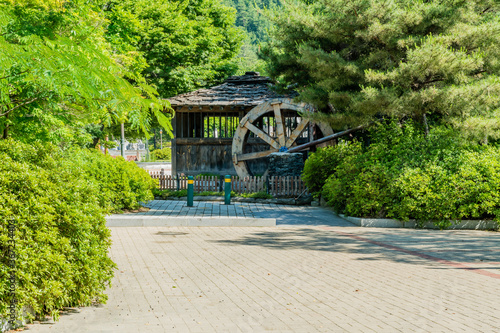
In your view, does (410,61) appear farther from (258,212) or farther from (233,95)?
(233,95)

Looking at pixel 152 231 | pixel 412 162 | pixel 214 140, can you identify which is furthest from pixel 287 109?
pixel 152 231

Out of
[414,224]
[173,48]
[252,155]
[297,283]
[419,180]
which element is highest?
[173,48]

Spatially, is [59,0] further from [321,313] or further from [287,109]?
[287,109]

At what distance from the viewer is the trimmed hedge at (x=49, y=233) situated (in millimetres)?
5020

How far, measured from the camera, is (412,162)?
46.8 ft

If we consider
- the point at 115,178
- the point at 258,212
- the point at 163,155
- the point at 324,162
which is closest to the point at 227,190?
the point at 258,212

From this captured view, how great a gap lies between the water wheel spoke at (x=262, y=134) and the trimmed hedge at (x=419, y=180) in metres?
7.44

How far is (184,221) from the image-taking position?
13312 millimetres

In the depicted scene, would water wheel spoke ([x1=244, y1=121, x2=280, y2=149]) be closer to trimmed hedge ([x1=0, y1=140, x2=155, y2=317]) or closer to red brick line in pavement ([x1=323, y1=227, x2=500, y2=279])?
red brick line in pavement ([x1=323, y1=227, x2=500, y2=279])

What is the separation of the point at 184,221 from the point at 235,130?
11.3 meters

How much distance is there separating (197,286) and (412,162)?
29.7 ft

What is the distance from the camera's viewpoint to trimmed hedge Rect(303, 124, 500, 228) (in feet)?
43.5

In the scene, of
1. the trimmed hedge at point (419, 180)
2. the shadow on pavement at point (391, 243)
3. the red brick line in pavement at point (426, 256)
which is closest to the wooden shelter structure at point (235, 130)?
the trimmed hedge at point (419, 180)

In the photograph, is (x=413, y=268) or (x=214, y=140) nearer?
(x=413, y=268)
